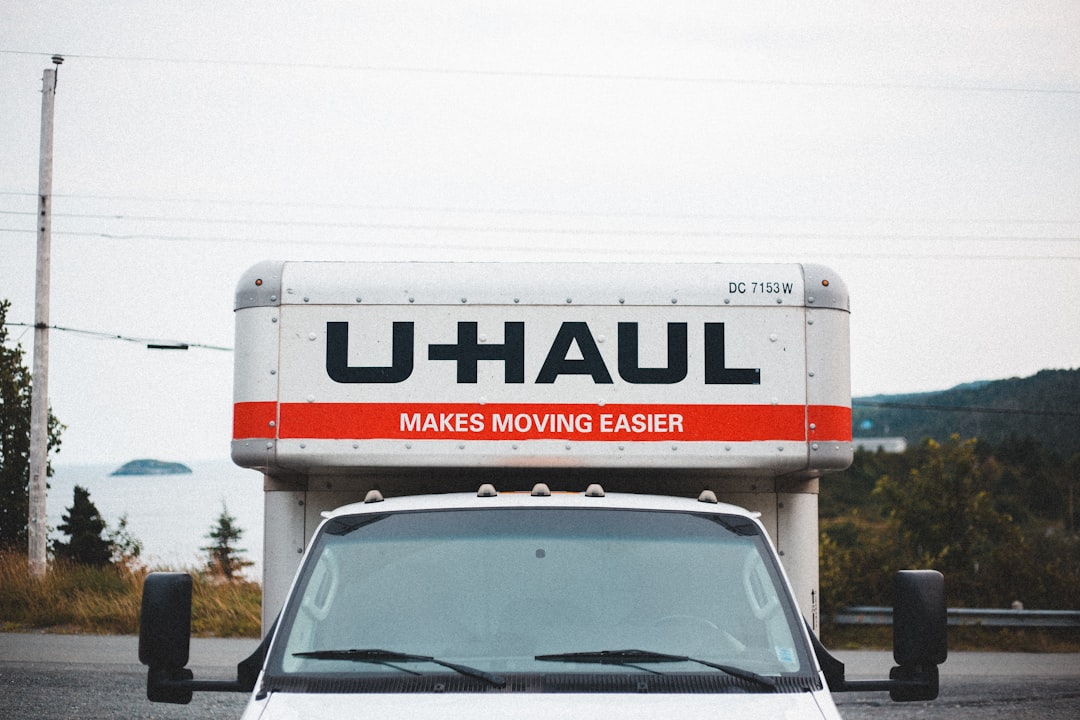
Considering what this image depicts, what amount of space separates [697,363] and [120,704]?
7.99m

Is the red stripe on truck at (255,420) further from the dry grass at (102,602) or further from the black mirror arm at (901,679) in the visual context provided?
the dry grass at (102,602)

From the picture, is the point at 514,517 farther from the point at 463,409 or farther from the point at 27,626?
the point at 27,626

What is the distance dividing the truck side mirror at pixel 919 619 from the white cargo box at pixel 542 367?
1.14m

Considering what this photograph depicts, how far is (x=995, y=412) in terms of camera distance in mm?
50812

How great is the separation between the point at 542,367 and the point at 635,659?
1710 mm

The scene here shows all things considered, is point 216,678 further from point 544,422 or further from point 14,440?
point 14,440

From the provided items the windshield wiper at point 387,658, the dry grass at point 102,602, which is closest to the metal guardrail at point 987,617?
the dry grass at point 102,602

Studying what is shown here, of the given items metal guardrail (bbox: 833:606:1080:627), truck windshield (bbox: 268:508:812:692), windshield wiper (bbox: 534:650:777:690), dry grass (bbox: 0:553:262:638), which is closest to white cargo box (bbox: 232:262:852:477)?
truck windshield (bbox: 268:508:812:692)

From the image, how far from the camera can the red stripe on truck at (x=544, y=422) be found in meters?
5.07

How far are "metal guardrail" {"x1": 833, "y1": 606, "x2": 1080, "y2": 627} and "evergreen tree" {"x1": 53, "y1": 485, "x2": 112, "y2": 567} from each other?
11212mm

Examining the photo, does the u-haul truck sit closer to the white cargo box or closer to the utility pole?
the white cargo box

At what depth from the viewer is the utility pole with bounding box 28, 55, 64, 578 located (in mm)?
Answer: 20484

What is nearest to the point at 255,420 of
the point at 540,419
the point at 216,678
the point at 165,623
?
the point at 540,419

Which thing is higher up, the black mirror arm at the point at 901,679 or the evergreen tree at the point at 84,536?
the black mirror arm at the point at 901,679
